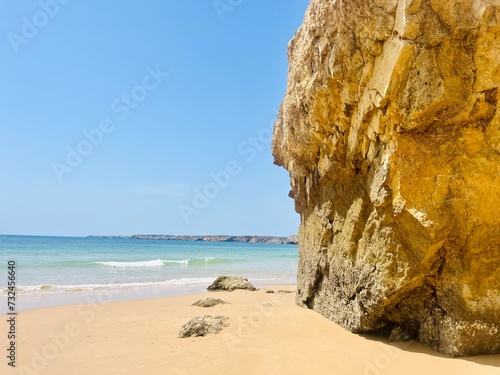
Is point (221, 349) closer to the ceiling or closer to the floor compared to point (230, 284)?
closer to the ceiling

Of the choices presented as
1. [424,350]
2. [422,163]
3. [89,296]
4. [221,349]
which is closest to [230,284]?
[89,296]

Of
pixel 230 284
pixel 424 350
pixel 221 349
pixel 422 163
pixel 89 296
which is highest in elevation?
pixel 422 163

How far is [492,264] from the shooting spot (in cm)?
517

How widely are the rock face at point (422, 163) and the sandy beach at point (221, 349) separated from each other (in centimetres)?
56

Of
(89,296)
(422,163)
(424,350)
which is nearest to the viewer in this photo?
(422,163)

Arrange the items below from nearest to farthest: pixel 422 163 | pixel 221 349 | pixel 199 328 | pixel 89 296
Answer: pixel 422 163 < pixel 221 349 < pixel 199 328 < pixel 89 296

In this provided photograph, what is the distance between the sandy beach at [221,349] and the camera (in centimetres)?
509

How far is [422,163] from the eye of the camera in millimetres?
5359

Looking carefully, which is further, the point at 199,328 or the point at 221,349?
the point at 199,328

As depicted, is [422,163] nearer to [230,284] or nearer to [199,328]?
[199,328]

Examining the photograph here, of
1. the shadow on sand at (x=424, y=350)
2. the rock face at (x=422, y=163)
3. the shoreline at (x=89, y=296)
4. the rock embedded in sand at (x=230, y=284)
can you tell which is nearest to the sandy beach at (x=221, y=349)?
the shadow on sand at (x=424, y=350)

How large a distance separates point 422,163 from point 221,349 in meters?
4.41

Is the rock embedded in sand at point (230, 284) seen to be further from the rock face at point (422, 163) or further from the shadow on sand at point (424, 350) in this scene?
the shadow on sand at point (424, 350)

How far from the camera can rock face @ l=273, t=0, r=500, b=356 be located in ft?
16.7
